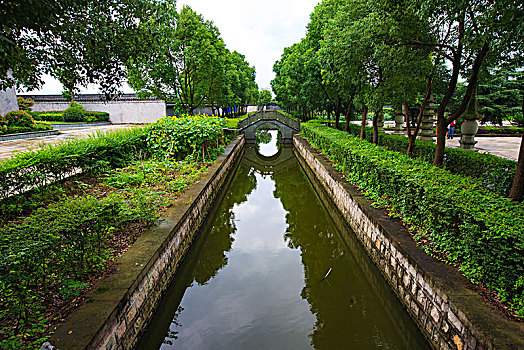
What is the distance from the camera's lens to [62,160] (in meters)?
7.05

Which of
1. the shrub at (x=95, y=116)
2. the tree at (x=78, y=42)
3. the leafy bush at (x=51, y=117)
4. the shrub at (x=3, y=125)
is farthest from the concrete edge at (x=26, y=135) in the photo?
the tree at (x=78, y=42)

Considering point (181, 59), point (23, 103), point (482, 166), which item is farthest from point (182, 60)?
point (23, 103)

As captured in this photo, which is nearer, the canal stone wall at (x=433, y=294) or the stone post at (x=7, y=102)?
the canal stone wall at (x=433, y=294)

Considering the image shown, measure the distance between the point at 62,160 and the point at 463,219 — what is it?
27.5 ft

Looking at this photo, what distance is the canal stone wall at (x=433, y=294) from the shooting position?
9.49 feet

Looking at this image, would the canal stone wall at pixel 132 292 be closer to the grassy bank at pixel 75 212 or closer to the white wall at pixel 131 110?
the grassy bank at pixel 75 212

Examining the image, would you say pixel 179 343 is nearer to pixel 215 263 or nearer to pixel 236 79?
pixel 215 263

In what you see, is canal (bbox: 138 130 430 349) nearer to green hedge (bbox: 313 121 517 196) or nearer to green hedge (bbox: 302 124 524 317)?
green hedge (bbox: 302 124 524 317)

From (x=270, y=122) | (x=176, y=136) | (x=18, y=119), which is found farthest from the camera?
(x=270, y=122)

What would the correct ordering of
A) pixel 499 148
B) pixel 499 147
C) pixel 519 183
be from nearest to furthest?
pixel 519 183 < pixel 499 148 < pixel 499 147

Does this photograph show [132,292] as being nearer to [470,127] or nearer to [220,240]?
[220,240]

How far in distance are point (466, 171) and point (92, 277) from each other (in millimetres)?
9097

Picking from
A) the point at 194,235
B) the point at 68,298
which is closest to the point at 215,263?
the point at 194,235

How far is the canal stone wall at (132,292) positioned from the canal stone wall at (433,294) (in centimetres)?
392
